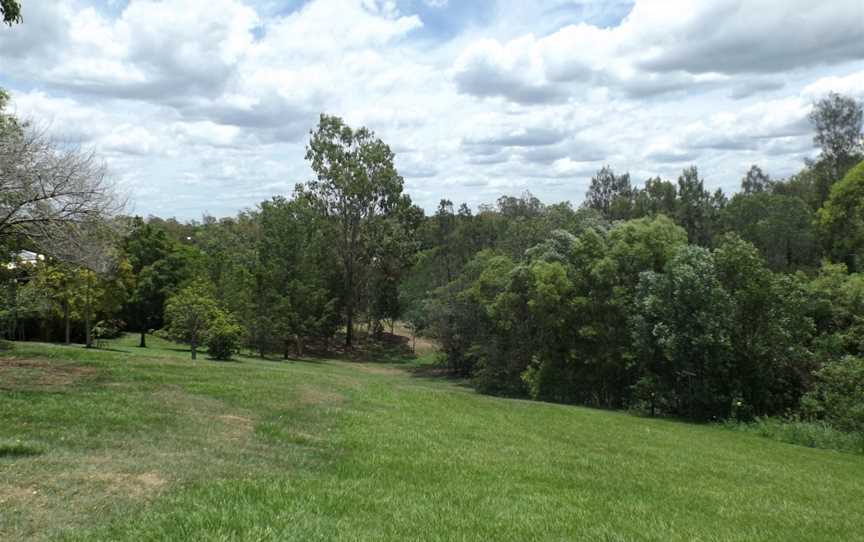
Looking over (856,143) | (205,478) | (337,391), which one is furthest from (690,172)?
(205,478)

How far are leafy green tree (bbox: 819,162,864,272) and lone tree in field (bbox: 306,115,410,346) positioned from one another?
35.1 meters

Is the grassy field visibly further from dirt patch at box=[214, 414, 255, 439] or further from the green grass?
the green grass

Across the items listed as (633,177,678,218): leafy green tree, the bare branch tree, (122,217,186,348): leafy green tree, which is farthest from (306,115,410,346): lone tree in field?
the bare branch tree

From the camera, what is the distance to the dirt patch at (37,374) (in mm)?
15164

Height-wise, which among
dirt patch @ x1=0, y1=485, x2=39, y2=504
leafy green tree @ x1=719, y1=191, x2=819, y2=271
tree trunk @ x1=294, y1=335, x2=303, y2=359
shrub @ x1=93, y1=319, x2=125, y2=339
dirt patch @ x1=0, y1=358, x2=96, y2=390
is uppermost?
leafy green tree @ x1=719, y1=191, x2=819, y2=271

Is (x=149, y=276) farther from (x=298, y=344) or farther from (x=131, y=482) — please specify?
(x=131, y=482)

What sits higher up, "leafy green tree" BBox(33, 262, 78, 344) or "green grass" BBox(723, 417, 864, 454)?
"leafy green tree" BBox(33, 262, 78, 344)

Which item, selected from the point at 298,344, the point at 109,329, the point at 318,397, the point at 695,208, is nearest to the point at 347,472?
the point at 318,397

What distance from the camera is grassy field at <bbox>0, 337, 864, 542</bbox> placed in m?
6.84

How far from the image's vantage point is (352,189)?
57.5 meters

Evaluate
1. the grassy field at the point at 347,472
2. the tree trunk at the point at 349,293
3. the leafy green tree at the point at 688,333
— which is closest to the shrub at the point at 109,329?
the tree trunk at the point at 349,293

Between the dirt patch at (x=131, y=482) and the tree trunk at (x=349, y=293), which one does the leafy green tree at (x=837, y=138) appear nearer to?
the tree trunk at (x=349, y=293)

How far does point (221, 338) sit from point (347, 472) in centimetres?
2813

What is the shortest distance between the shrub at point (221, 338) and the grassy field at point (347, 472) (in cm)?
1636
